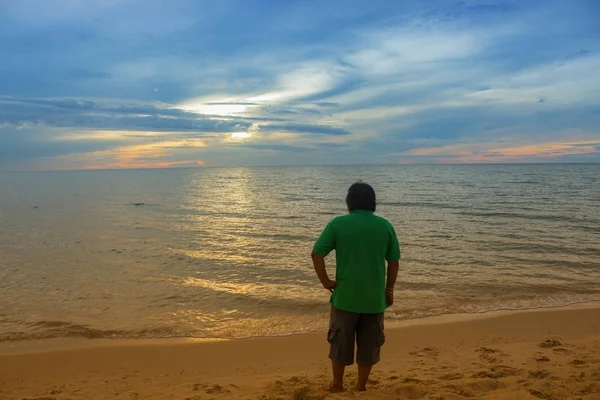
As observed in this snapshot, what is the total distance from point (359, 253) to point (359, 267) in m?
0.14

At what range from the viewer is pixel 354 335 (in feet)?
13.9

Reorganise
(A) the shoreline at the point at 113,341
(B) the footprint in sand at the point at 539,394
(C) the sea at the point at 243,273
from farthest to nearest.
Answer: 1. (C) the sea at the point at 243,273
2. (A) the shoreline at the point at 113,341
3. (B) the footprint in sand at the point at 539,394

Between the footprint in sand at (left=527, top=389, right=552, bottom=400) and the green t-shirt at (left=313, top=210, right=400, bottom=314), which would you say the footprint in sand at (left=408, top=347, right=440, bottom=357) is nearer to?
the footprint in sand at (left=527, top=389, right=552, bottom=400)

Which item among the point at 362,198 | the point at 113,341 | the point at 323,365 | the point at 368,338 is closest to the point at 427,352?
the point at 323,365

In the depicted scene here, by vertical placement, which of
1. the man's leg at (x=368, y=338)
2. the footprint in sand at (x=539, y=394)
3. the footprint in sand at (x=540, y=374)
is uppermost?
the man's leg at (x=368, y=338)

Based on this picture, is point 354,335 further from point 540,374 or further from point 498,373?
point 540,374

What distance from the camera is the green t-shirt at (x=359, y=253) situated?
3.86 m

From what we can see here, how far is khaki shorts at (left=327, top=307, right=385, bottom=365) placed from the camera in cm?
409

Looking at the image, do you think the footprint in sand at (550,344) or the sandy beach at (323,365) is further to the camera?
the footprint in sand at (550,344)

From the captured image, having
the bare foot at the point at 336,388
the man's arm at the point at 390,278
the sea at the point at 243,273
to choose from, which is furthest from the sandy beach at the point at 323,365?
the man's arm at the point at 390,278

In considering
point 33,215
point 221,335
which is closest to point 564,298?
point 221,335

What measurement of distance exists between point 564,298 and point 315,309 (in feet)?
17.8

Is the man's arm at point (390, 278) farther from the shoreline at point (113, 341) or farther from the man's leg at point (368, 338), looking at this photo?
the shoreline at point (113, 341)

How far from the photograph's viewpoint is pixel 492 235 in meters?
16.6
